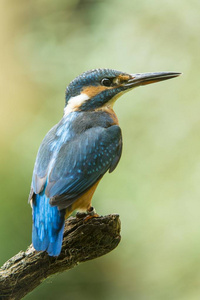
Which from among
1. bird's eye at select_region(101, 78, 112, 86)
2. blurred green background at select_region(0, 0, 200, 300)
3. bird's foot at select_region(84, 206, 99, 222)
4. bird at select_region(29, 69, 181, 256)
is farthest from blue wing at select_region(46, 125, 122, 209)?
blurred green background at select_region(0, 0, 200, 300)

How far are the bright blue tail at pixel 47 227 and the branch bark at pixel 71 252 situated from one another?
24 cm

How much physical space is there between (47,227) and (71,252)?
348 millimetres

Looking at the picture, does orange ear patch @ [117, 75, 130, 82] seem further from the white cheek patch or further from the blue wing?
the blue wing

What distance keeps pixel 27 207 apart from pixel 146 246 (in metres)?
1.32

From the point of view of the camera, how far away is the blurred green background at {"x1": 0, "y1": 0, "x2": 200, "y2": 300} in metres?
5.25

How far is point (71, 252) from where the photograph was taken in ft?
9.94

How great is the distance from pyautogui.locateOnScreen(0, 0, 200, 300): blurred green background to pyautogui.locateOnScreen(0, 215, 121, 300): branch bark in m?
2.12

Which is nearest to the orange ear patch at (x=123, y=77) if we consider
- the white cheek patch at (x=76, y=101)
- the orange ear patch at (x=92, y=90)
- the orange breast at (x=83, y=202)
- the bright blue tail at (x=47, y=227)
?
the orange ear patch at (x=92, y=90)

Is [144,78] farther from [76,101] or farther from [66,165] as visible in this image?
[66,165]

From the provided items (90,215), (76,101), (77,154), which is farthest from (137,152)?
(77,154)

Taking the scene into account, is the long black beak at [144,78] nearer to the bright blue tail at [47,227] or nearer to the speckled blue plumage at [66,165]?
the speckled blue plumage at [66,165]

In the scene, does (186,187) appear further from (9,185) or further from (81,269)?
(9,185)

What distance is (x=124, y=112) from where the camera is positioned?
18.0ft

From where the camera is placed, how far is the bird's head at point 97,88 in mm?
3477
